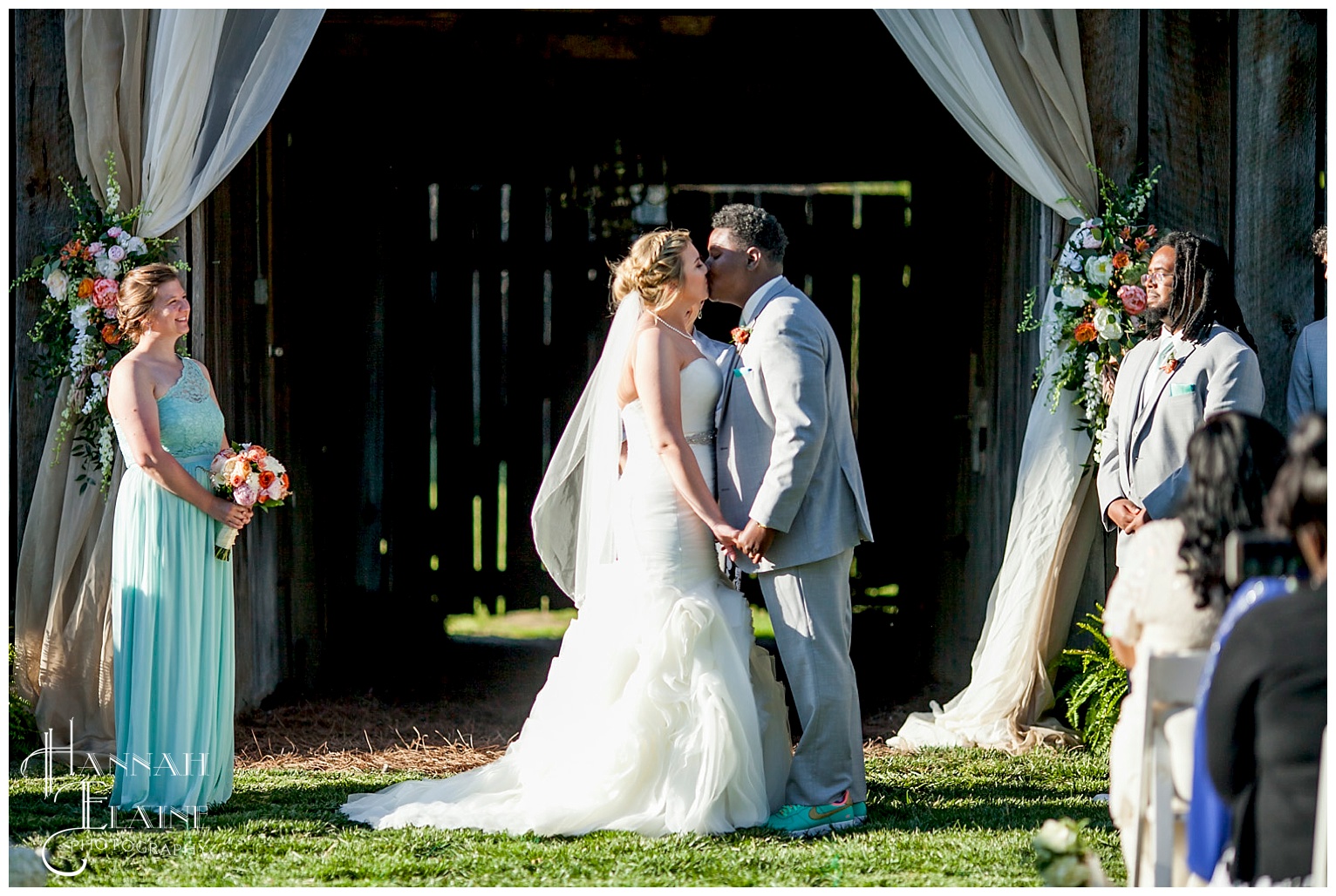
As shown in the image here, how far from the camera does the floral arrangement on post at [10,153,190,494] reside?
4578 mm

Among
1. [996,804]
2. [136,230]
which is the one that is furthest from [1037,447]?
[136,230]

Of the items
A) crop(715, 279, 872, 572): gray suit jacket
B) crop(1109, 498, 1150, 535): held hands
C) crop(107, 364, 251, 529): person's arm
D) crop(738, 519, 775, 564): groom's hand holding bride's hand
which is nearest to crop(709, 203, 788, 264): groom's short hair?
crop(715, 279, 872, 572): gray suit jacket

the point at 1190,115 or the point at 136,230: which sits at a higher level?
the point at 1190,115

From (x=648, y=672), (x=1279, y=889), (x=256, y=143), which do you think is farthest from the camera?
(x=256, y=143)

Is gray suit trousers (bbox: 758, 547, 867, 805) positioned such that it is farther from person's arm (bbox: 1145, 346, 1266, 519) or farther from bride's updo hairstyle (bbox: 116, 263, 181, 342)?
bride's updo hairstyle (bbox: 116, 263, 181, 342)

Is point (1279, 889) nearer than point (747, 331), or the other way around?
point (1279, 889)

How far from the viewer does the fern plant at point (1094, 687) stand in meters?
4.79

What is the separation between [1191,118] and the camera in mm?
4977

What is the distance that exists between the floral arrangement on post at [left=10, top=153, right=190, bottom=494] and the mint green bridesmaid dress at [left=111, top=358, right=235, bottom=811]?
0.58 metres

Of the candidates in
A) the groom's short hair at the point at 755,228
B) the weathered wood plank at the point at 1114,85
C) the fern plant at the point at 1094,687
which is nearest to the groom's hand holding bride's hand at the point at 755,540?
the groom's short hair at the point at 755,228

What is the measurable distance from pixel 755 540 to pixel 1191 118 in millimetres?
2552

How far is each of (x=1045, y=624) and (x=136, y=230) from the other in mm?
3633

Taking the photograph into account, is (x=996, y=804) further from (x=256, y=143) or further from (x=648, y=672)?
(x=256, y=143)

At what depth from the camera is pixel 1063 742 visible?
193 inches
